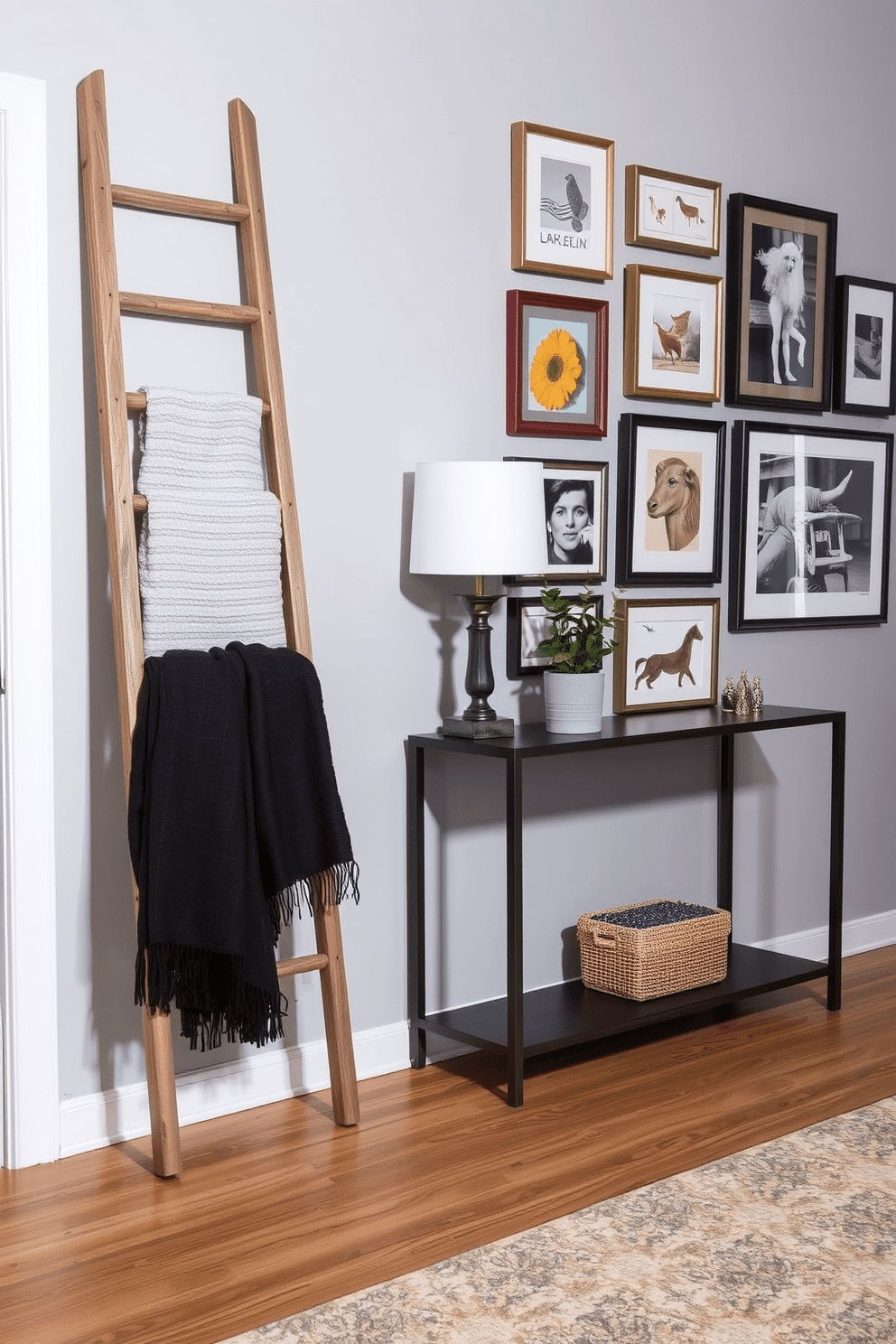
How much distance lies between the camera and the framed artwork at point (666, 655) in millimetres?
3381

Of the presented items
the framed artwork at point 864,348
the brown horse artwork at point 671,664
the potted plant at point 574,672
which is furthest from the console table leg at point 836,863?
the framed artwork at point 864,348

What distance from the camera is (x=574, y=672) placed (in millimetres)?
3006

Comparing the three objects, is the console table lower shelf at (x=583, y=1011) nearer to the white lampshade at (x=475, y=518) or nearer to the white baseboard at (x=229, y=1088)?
the white baseboard at (x=229, y=1088)

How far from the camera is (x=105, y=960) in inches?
102

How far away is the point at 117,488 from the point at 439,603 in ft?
2.81

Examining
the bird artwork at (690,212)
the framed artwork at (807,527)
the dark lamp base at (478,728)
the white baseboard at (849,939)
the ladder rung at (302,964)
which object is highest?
the bird artwork at (690,212)

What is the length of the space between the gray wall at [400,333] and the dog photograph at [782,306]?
14 cm

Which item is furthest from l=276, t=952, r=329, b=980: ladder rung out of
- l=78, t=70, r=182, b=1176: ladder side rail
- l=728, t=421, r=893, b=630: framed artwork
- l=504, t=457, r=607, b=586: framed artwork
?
l=728, t=421, r=893, b=630: framed artwork

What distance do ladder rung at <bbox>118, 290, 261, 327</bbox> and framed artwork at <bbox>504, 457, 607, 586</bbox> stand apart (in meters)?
0.75

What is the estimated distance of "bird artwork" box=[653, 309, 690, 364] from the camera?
340 cm

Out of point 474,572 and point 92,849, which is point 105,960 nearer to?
point 92,849

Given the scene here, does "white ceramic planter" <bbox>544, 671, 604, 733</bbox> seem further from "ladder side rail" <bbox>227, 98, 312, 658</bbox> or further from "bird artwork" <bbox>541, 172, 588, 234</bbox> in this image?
"bird artwork" <bbox>541, 172, 588, 234</bbox>

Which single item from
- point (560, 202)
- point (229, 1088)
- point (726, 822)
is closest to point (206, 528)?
point (229, 1088)

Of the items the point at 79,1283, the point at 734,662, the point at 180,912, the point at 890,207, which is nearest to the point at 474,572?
the point at 180,912
